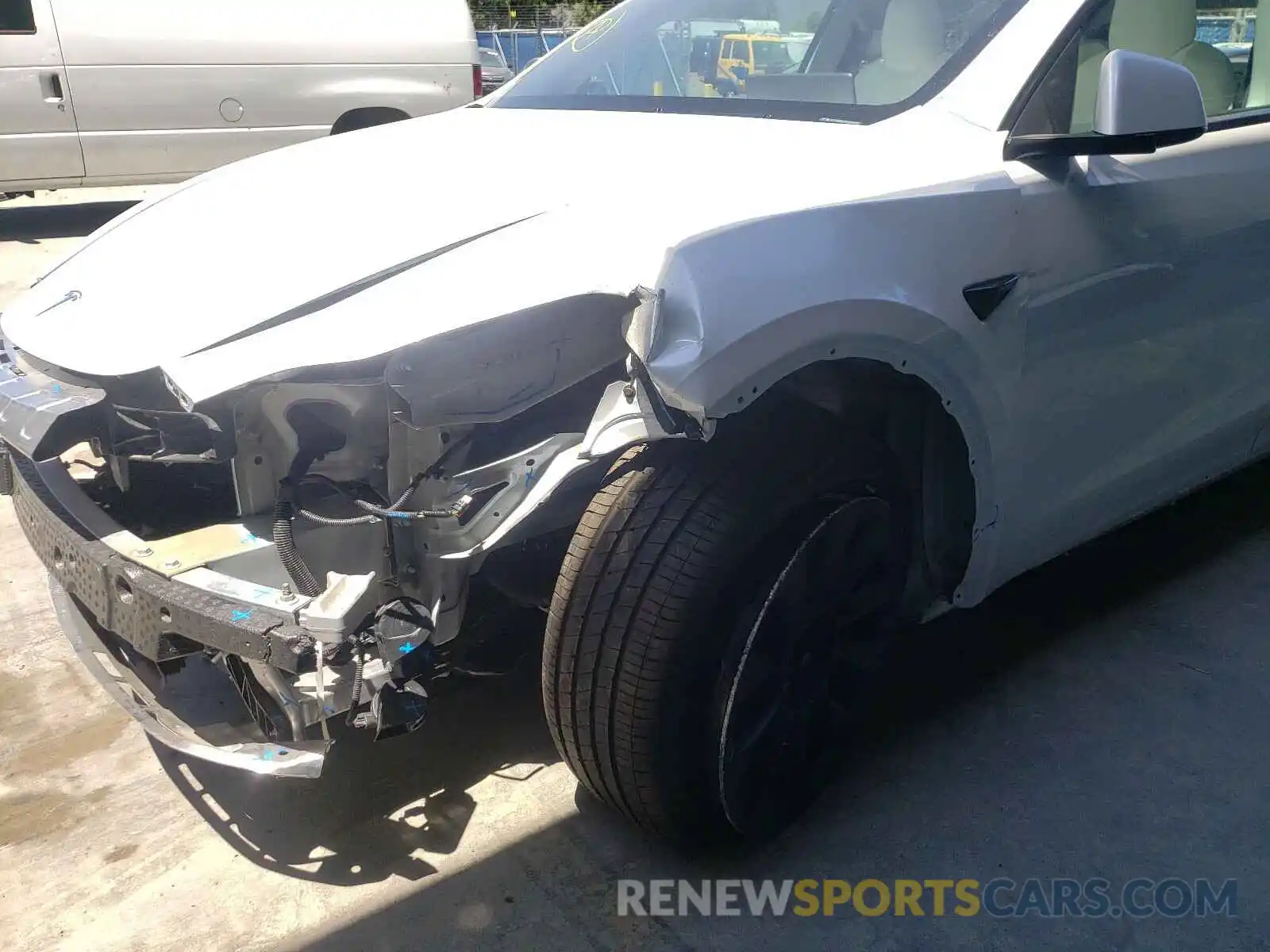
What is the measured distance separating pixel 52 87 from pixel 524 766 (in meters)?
7.27

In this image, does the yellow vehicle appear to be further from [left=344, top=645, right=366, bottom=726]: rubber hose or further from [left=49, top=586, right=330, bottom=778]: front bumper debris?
[left=49, top=586, right=330, bottom=778]: front bumper debris

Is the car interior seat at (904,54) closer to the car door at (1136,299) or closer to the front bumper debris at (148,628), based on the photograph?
the car door at (1136,299)

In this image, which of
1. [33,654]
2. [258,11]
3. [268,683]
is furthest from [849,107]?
[258,11]

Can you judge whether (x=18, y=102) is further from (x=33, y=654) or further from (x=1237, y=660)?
(x=1237, y=660)

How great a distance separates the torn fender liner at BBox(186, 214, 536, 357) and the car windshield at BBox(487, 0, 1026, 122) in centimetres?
90

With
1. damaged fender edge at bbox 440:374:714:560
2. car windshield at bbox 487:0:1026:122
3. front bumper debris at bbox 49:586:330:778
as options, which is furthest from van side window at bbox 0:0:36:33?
damaged fender edge at bbox 440:374:714:560

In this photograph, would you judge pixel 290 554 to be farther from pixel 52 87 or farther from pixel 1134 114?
pixel 52 87

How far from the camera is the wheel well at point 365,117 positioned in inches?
348

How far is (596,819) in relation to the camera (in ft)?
7.86

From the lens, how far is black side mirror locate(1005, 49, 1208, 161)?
2139 mm

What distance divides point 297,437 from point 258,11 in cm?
722

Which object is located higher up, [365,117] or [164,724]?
[365,117]

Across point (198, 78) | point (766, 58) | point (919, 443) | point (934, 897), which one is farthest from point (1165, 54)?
point (198, 78)

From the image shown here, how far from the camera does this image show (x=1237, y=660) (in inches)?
118
